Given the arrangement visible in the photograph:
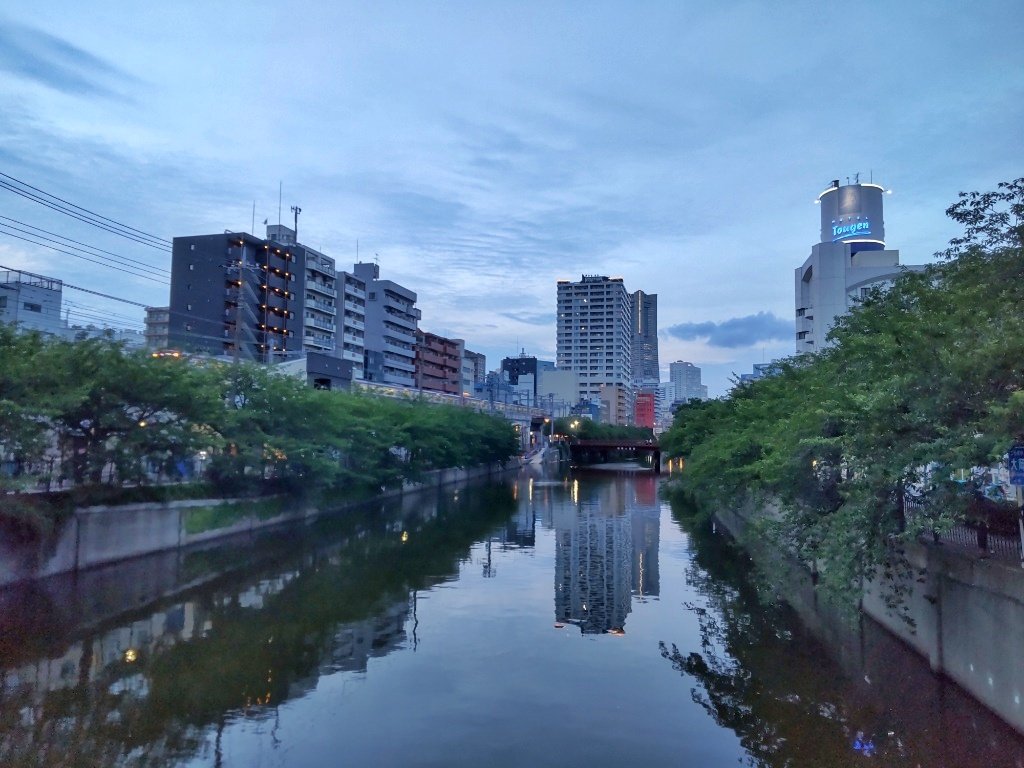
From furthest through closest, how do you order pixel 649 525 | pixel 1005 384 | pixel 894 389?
1. pixel 649 525
2. pixel 894 389
3. pixel 1005 384

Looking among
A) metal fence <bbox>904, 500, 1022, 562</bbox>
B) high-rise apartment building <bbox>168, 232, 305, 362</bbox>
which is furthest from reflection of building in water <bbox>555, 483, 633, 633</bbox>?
high-rise apartment building <bbox>168, 232, 305, 362</bbox>

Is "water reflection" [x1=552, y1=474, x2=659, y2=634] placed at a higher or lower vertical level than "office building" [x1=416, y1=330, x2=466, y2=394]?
lower

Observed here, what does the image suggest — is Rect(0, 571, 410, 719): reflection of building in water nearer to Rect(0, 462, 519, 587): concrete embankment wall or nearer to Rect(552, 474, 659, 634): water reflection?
Rect(0, 462, 519, 587): concrete embankment wall

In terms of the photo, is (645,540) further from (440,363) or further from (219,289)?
(440,363)

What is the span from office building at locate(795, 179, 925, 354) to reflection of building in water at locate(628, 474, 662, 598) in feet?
79.5

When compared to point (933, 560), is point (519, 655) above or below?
below

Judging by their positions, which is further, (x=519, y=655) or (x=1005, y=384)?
(x=519, y=655)

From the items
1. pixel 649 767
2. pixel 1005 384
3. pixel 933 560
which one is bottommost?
pixel 649 767

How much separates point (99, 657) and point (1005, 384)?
21.4 meters

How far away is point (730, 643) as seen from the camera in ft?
75.5

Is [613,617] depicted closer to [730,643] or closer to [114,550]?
[730,643]

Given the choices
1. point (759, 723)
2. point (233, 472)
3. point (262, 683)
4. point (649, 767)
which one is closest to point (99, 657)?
point (262, 683)

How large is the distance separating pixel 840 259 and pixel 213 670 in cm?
7546

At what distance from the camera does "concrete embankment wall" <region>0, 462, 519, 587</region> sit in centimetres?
2756
